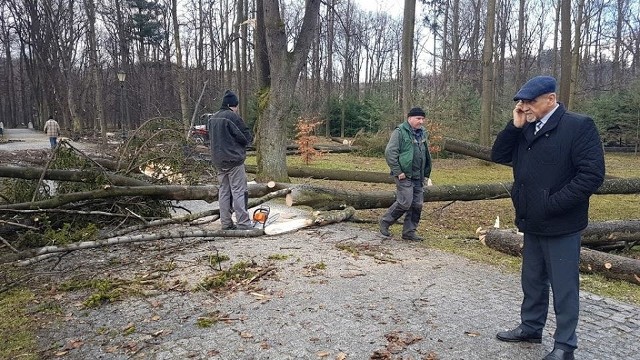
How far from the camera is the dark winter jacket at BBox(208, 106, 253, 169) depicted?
22.0 ft

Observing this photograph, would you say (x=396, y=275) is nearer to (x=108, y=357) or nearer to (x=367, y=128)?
(x=108, y=357)

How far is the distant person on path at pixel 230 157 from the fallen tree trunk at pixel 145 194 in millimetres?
1051

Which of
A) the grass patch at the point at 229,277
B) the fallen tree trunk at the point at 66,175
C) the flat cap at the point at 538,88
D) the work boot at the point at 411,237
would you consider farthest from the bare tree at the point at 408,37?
the flat cap at the point at 538,88

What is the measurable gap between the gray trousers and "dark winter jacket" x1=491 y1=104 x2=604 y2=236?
4308mm

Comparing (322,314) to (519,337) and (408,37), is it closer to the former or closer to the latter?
(519,337)

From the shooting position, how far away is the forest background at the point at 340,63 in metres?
23.5

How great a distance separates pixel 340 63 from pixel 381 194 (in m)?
37.2

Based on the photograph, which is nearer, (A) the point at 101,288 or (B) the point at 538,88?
(B) the point at 538,88

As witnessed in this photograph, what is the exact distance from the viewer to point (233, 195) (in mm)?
6812

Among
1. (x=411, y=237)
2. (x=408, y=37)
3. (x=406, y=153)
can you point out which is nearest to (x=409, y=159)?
(x=406, y=153)

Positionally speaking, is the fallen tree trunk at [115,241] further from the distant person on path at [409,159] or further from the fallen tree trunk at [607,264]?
the fallen tree trunk at [607,264]

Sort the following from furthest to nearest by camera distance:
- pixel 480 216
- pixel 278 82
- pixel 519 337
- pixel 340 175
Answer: pixel 340 175, pixel 278 82, pixel 480 216, pixel 519 337

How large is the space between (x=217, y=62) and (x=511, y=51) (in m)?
25.3

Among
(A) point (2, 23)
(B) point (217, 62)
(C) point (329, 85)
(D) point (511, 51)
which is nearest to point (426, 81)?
(D) point (511, 51)
